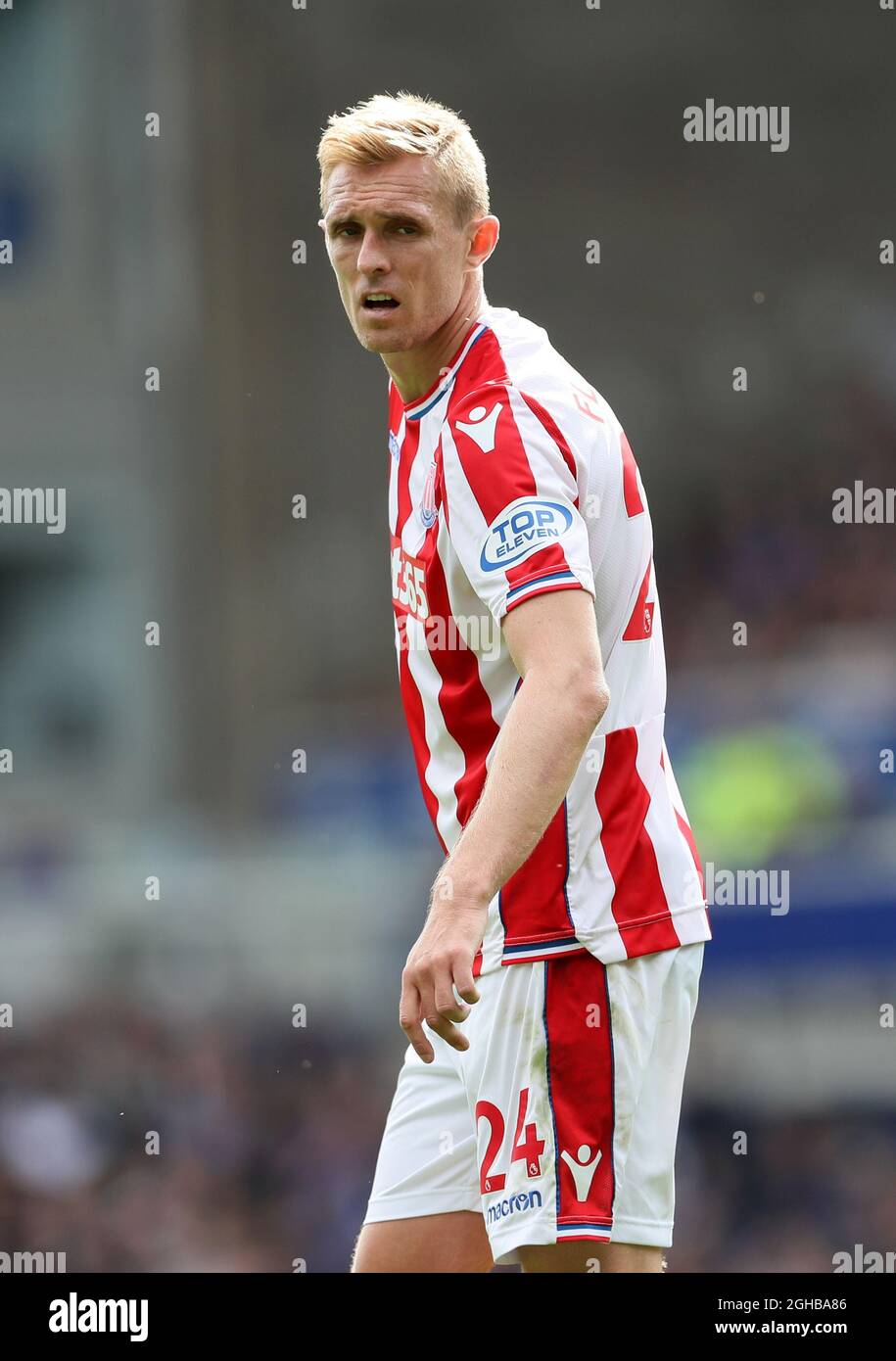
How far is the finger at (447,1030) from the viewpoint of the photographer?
2074 mm

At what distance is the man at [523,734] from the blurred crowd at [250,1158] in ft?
14.2

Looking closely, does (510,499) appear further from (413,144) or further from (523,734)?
(413,144)

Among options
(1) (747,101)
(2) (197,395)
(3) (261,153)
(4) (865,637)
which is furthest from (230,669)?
(1) (747,101)

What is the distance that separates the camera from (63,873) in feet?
27.0

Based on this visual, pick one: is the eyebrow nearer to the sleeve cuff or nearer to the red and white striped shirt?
the red and white striped shirt

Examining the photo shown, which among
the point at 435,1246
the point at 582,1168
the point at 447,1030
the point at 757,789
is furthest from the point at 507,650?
the point at 757,789

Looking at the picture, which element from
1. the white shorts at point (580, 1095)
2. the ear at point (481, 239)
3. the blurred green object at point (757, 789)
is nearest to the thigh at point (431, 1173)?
the white shorts at point (580, 1095)

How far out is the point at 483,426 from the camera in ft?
7.84

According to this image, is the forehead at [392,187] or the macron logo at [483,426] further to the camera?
the forehead at [392,187]

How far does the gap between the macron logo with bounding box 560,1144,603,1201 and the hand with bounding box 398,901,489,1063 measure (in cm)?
35

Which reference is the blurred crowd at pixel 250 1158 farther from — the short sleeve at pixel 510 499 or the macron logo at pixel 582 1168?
the short sleeve at pixel 510 499
